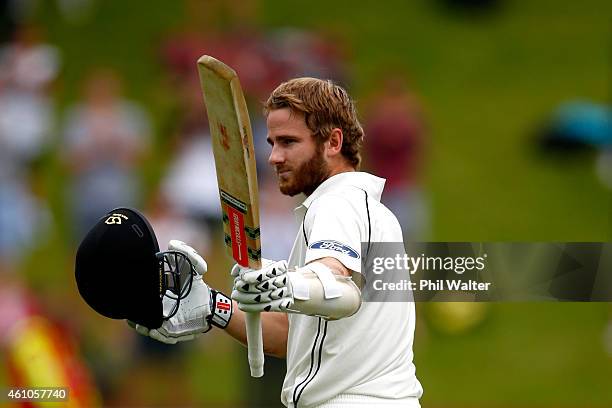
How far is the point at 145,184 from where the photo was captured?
14234mm

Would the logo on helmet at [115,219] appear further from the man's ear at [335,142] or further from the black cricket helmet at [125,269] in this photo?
the man's ear at [335,142]

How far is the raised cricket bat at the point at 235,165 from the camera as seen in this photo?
4430 millimetres

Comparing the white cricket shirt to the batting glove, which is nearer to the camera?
the white cricket shirt

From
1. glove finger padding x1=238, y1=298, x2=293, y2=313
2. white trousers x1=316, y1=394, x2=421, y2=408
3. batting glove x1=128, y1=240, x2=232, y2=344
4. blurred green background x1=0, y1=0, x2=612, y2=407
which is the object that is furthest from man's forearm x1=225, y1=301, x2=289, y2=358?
blurred green background x1=0, y1=0, x2=612, y2=407

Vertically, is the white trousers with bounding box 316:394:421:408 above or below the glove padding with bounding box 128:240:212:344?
below

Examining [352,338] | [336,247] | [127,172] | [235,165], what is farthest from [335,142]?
[127,172]

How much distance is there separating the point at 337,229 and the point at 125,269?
87cm

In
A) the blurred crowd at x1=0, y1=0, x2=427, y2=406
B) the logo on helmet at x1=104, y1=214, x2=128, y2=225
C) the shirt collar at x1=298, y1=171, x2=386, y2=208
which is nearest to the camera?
the shirt collar at x1=298, y1=171, x2=386, y2=208

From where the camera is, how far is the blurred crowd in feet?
35.7

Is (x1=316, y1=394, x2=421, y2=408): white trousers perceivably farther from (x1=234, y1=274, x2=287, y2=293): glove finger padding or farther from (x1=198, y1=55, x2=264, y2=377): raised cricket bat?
(x1=234, y1=274, x2=287, y2=293): glove finger padding

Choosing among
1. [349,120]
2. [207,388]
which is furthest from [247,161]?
[207,388]

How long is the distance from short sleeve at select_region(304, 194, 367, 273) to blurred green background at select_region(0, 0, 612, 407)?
618 centimetres

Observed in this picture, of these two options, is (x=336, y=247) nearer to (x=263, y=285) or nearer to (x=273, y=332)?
(x=263, y=285)

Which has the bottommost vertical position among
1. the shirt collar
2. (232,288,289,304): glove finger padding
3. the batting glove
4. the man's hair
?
the batting glove
